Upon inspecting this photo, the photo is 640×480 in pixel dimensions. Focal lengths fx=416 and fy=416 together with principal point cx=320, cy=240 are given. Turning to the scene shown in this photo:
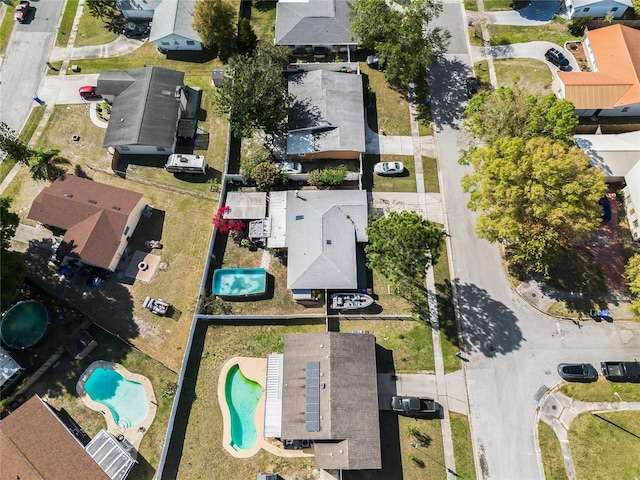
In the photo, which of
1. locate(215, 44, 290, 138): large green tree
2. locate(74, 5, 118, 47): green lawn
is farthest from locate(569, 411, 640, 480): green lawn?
locate(74, 5, 118, 47): green lawn

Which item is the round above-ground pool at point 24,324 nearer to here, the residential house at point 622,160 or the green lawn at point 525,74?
the green lawn at point 525,74

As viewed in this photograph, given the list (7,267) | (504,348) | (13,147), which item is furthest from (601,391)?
(13,147)

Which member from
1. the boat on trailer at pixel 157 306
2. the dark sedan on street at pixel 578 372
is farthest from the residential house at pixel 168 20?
the dark sedan on street at pixel 578 372

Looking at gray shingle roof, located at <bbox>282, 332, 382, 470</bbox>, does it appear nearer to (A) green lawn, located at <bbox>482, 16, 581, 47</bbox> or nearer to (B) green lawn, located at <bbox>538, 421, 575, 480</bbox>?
(B) green lawn, located at <bbox>538, 421, 575, 480</bbox>

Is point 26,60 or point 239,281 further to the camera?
point 26,60

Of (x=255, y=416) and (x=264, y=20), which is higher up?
(x=264, y=20)

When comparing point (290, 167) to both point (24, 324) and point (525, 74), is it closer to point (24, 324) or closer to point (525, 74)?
point (24, 324)
